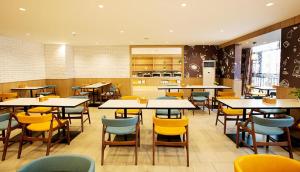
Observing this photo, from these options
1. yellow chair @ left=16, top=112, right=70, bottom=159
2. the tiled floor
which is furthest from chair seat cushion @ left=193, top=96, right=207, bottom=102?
yellow chair @ left=16, top=112, right=70, bottom=159

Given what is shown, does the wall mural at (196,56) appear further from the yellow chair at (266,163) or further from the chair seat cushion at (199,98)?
the yellow chair at (266,163)

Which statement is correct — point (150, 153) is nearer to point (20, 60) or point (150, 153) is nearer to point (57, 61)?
point (20, 60)

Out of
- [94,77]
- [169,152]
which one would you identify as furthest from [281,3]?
[94,77]

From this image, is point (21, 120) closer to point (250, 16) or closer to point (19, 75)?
point (250, 16)

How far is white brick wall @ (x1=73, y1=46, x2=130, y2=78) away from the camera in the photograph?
9.82 m

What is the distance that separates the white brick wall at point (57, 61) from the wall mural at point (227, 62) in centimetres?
756

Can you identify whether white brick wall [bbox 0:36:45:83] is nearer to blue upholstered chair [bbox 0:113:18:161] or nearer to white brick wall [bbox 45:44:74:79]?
white brick wall [bbox 45:44:74:79]

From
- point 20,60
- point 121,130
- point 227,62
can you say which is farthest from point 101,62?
point 121,130

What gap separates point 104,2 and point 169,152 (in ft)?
9.74

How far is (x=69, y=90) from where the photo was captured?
9.38m

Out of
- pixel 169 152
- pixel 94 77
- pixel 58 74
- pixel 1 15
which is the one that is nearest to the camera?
pixel 169 152

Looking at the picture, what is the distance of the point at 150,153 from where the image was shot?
3.27 meters

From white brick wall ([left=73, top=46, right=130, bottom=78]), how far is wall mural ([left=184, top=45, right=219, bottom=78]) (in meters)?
3.00

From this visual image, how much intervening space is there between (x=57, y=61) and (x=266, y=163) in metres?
9.52
